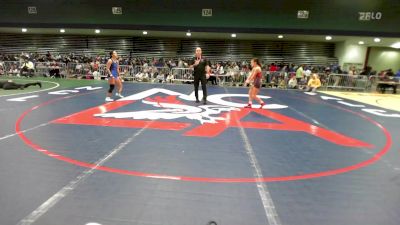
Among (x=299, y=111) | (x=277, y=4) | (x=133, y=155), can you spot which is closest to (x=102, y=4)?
(x=277, y=4)

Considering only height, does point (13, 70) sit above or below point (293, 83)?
above

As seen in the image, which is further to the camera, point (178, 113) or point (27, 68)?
point (27, 68)

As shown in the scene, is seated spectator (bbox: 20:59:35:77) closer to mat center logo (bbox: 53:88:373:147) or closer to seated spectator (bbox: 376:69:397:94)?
mat center logo (bbox: 53:88:373:147)

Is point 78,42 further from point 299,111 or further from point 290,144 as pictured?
point 290,144

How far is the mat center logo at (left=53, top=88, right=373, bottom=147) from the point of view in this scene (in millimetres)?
6577

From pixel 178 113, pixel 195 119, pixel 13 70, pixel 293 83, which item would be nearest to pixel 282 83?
pixel 293 83

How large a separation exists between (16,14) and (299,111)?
22.5m

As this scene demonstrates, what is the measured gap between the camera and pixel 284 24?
20.5 m

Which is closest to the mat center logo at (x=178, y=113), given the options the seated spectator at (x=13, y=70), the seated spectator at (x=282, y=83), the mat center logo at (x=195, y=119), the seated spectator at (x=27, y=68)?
the mat center logo at (x=195, y=119)

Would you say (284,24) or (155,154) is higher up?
(284,24)

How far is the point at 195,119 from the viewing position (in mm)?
7598

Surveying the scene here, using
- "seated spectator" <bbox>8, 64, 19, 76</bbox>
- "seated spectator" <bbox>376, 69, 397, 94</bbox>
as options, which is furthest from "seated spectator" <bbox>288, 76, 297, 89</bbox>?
"seated spectator" <bbox>8, 64, 19, 76</bbox>

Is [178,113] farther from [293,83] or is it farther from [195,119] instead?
[293,83]

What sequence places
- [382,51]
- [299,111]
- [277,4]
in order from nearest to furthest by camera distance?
1. [299,111]
2. [277,4]
3. [382,51]
